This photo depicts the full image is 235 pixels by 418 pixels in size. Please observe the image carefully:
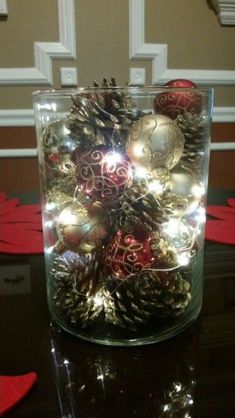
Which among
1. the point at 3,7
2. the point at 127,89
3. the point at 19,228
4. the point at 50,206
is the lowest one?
the point at 19,228

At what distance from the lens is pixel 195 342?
13.1 inches

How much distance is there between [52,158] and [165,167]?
12cm

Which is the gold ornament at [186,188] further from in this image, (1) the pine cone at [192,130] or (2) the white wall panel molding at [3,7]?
(2) the white wall panel molding at [3,7]

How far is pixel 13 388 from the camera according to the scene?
0.91ft

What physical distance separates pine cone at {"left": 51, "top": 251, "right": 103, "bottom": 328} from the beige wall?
4.45ft

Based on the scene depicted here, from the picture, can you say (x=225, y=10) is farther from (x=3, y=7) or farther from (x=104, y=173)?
(x=104, y=173)

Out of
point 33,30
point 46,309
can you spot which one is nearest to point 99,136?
point 46,309

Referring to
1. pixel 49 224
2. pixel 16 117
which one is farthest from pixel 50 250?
pixel 16 117

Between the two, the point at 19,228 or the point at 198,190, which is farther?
the point at 19,228

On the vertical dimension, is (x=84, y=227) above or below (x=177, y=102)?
below

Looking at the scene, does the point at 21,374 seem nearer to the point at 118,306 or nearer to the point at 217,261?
the point at 118,306

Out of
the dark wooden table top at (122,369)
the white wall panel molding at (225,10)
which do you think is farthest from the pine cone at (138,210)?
the white wall panel molding at (225,10)

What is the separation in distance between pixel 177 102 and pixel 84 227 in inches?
5.4

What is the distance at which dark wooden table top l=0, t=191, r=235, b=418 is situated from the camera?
0.26 meters
